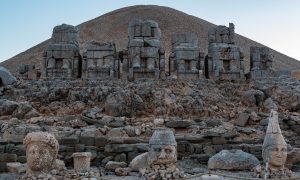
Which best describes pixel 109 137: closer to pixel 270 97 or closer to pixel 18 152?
pixel 18 152

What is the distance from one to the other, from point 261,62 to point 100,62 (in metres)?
7.93

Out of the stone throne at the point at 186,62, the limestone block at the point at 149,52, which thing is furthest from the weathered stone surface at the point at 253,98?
the limestone block at the point at 149,52

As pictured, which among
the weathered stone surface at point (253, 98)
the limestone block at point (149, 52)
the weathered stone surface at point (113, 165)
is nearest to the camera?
the weathered stone surface at point (113, 165)

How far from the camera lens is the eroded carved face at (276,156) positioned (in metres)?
11.5

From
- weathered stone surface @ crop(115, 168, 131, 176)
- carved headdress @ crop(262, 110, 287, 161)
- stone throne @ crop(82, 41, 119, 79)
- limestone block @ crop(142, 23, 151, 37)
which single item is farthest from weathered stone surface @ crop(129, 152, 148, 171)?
limestone block @ crop(142, 23, 151, 37)

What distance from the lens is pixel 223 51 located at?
2325 centimetres

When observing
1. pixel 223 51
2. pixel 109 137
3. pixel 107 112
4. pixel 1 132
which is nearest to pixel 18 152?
pixel 1 132

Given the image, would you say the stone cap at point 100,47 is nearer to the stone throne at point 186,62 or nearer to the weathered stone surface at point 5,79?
the stone throne at point 186,62

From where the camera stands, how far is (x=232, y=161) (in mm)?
13883

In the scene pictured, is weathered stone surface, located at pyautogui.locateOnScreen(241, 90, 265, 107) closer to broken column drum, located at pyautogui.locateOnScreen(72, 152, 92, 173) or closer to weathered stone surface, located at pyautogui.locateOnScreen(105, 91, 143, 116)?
weathered stone surface, located at pyautogui.locateOnScreen(105, 91, 143, 116)

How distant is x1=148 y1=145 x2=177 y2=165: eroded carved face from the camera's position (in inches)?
436

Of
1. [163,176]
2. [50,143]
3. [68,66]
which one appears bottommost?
[163,176]

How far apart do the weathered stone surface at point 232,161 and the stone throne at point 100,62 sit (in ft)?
30.1

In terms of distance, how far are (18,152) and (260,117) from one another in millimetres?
8509
